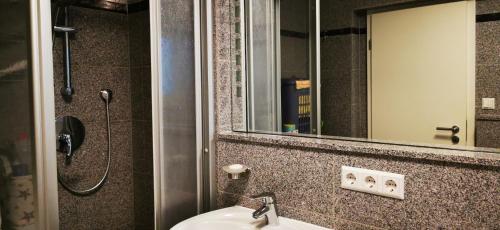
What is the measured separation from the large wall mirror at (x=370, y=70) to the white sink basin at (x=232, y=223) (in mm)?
355

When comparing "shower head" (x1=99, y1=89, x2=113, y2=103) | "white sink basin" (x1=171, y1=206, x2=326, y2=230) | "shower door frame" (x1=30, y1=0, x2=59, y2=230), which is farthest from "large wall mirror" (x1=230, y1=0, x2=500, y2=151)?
"shower head" (x1=99, y1=89, x2=113, y2=103)

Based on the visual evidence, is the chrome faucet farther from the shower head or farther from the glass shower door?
the shower head

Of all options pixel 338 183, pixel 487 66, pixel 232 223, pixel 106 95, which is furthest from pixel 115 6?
pixel 487 66

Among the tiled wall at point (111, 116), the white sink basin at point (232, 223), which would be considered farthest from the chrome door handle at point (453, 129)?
the tiled wall at point (111, 116)

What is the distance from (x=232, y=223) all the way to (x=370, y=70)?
0.95m

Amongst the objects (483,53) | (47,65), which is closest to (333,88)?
(483,53)

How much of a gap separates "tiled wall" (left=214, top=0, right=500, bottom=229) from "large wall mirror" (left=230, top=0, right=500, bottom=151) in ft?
0.31

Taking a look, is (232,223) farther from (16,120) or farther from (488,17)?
(488,17)

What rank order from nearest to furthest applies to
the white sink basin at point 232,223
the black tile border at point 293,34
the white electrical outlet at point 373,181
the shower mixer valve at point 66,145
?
the white electrical outlet at point 373,181 < the white sink basin at point 232,223 < the black tile border at point 293,34 < the shower mixer valve at point 66,145

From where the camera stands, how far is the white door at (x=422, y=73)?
1.42m

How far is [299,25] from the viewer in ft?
6.57

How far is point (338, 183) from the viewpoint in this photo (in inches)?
51.8

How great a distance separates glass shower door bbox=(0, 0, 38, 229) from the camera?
4.01ft

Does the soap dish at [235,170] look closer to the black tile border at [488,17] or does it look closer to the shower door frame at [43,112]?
the shower door frame at [43,112]
